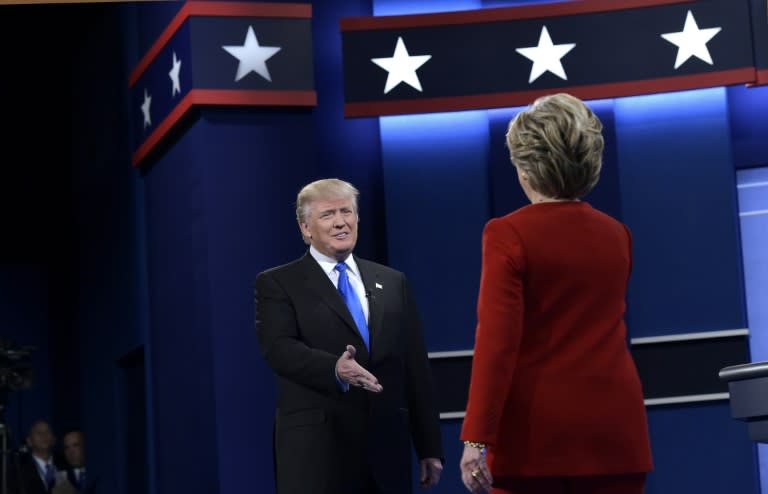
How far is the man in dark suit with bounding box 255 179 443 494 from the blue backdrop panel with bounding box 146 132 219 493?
242 cm

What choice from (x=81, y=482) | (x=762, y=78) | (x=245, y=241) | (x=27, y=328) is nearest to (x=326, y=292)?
(x=245, y=241)

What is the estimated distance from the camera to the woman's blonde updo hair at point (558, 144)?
247 cm

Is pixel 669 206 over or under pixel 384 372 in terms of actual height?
over

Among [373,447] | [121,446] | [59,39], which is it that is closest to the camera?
[373,447]

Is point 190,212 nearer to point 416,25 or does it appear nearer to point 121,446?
point 416,25

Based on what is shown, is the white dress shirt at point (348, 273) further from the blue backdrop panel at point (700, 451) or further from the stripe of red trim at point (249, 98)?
the blue backdrop panel at point (700, 451)

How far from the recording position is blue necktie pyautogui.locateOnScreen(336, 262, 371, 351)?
3803mm

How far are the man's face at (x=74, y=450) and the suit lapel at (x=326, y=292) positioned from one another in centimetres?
616

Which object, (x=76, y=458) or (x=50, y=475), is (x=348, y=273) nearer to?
(x=50, y=475)

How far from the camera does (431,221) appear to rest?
20.8 ft

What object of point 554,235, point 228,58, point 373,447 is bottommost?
point 373,447

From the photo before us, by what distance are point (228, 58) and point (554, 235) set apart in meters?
Answer: 4.02

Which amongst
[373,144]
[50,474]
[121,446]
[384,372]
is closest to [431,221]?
[373,144]

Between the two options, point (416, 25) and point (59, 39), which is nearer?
point (416, 25)
